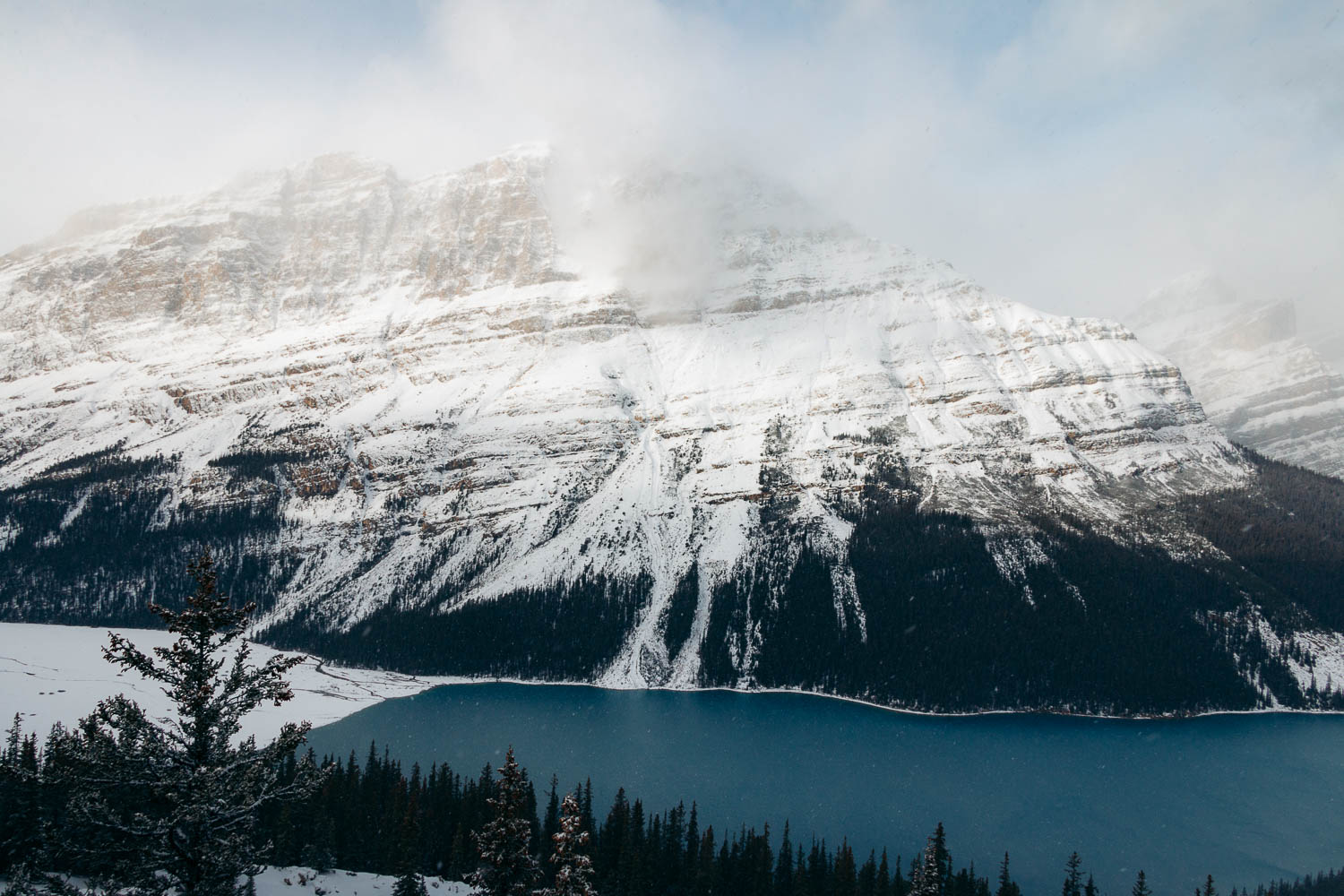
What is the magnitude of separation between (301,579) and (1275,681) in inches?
7162

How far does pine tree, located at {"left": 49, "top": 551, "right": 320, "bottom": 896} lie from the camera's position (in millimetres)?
14461

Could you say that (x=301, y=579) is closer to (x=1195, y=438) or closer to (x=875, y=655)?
(x=875, y=655)

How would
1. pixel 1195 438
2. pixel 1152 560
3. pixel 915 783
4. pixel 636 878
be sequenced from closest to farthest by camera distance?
pixel 636 878
pixel 915 783
pixel 1152 560
pixel 1195 438

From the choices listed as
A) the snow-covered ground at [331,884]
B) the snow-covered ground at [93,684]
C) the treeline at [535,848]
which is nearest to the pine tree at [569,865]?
the snow-covered ground at [331,884]

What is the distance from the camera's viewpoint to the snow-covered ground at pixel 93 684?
288 feet

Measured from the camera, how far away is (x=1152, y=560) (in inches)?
5891

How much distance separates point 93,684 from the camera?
9988cm

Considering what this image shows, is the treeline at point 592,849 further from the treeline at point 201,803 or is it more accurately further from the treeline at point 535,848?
the treeline at point 201,803

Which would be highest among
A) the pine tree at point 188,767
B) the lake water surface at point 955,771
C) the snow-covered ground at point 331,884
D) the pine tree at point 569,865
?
the pine tree at point 188,767

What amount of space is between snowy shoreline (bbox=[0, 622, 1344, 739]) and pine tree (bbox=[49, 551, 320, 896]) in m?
80.3

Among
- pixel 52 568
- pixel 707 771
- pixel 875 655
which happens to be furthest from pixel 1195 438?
pixel 52 568

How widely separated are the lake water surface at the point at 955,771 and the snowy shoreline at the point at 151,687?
10.9 ft

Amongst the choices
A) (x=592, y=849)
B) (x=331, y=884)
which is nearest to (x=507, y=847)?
(x=331, y=884)

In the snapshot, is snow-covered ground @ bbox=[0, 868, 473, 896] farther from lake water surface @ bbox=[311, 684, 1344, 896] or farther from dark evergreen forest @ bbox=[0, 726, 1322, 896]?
lake water surface @ bbox=[311, 684, 1344, 896]
